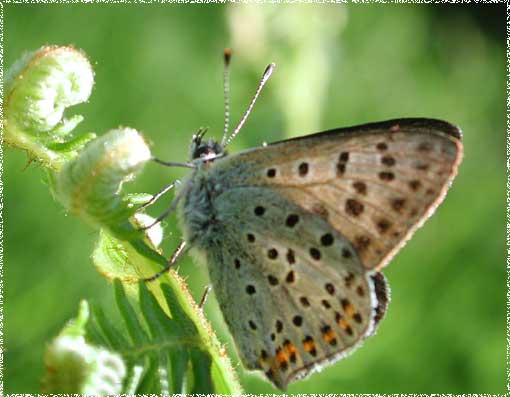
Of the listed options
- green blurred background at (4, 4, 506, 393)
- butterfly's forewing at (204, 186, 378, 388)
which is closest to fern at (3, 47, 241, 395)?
butterfly's forewing at (204, 186, 378, 388)

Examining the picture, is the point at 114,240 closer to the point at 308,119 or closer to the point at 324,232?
the point at 324,232

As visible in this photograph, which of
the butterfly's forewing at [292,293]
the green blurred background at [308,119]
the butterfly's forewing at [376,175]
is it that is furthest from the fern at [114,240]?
the green blurred background at [308,119]

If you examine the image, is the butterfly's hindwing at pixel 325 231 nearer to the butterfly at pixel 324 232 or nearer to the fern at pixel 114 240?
the butterfly at pixel 324 232

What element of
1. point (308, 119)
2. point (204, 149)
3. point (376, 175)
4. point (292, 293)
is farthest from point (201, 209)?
point (308, 119)

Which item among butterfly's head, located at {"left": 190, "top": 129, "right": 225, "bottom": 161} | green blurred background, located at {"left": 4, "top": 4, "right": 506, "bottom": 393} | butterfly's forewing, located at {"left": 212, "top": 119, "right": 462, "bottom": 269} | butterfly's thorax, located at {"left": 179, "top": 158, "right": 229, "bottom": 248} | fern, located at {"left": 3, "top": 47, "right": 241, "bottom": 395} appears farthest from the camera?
green blurred background, located at {"left": 4, "top": 4, "right": 506, "bottom": 393}

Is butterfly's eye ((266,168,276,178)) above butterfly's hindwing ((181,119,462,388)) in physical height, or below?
above

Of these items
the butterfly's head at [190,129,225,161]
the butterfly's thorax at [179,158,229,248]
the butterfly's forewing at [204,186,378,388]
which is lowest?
the butterfly's forewing at [204,186,378,388]

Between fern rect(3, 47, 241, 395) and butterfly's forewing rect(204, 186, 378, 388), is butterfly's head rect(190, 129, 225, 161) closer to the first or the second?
butterfly's forewing rect(204, 186, 378, 388)
